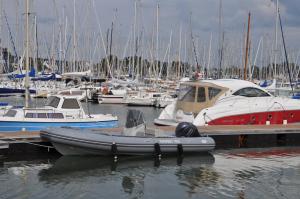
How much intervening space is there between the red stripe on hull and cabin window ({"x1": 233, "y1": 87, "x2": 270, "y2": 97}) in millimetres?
891

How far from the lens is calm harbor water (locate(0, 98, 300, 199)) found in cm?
1393

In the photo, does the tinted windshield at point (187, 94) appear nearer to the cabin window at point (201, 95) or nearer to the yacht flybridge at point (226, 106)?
the yacht flybridge at point (226, 106)

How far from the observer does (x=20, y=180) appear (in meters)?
14.9

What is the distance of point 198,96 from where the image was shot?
22703 mm

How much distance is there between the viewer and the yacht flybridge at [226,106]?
22.0m

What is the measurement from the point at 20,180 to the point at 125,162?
3.99 metres

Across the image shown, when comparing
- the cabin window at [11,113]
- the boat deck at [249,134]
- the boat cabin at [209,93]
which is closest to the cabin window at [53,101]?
the cabin window at [11,113]

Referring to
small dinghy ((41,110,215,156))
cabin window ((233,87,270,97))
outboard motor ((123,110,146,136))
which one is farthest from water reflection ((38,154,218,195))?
cabin window ((233,87,270,97))

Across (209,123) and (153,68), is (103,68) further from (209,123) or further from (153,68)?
(209,123)

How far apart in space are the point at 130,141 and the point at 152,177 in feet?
6.44

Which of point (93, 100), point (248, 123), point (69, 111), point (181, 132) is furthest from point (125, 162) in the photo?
point (93, 100)

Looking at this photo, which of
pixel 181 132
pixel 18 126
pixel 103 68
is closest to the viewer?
pixel 181 132

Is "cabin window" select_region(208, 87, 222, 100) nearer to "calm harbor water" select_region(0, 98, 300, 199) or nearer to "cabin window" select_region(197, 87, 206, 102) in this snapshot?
"cabin window" select_region(197, 87, 206, 102)

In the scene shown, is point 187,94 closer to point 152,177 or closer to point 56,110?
point 56,110
